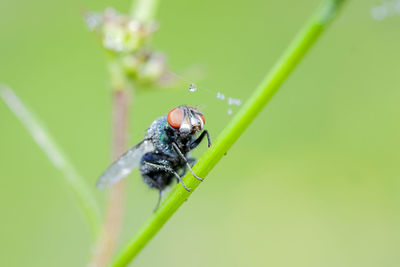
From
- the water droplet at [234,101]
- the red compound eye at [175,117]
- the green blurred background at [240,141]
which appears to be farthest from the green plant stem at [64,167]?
the green blurred background at [240,141]

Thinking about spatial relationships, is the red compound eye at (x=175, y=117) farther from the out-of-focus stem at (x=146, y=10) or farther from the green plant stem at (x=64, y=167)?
the out-of-focus stem at (x=146, y=10)

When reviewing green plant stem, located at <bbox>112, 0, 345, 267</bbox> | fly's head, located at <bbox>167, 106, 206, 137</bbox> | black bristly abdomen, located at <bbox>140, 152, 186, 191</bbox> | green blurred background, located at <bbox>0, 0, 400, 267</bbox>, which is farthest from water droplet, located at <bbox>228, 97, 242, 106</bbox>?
green blurred background, located at <bbox>0, 0, 400, 267</bbox>

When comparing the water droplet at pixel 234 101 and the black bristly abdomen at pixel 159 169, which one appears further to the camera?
the black bristly abdomen at pixel 159 169

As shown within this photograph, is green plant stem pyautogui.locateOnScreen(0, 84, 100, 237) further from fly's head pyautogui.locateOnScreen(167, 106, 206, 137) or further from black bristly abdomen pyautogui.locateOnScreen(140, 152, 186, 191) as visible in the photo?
fly's head pyautogui.locateOnScreen(167, 106, 206, 137)

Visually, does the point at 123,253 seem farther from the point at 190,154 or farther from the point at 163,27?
the point at 163,27

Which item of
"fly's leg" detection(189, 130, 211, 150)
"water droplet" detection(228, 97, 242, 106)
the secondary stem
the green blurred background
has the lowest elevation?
the green blurred background

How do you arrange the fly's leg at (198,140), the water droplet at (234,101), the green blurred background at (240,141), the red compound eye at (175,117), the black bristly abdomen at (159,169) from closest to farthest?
1. the water droplet at (234,101)
2. the red compound eye at (175,117)
3. the fly's leg at (198,140)
4. the black bristly abdomen at (159,169)
5. the green blurred background at (240,141)

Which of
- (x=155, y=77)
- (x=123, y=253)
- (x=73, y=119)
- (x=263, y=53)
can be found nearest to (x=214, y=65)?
(x=263, y=53)

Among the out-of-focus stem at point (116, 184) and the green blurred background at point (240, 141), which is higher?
the out-of-focus stem at point (116, 184)
